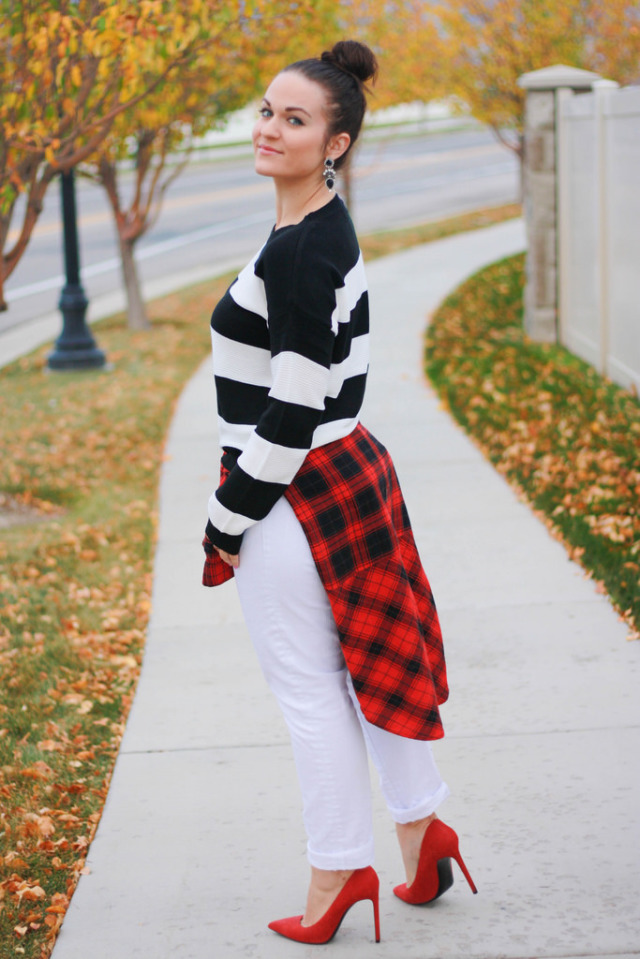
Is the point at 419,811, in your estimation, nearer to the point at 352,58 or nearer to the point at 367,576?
the point at 367,576

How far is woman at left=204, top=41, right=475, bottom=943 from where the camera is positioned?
7.61 ft

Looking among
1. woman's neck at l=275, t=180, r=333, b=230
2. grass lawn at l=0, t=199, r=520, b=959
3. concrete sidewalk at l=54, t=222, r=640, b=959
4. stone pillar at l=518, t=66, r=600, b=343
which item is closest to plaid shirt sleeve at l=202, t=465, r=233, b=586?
woman's neck at l=275, t=180, r=333, b=230

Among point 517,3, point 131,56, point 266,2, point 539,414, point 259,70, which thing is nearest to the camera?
point 131,56

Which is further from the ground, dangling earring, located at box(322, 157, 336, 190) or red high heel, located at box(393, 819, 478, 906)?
dangling earring, located at box(322, 157, 336, 190)

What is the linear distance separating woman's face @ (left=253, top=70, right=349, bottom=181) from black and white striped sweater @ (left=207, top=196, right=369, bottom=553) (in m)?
0.10

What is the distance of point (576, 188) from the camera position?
32.0 feet

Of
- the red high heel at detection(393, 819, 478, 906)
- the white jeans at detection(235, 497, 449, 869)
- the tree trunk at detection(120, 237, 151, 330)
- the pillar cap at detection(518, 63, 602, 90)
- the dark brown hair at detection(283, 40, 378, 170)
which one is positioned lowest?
the tree trunk at detection(120, 237, 151, 330)

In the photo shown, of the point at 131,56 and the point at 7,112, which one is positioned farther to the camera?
the point at 7,112

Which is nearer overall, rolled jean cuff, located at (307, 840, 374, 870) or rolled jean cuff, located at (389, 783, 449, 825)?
rolled jean cuff, located at (307, 840, 374, 870)

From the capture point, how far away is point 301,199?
2412 mm

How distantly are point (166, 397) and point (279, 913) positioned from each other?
284 inches

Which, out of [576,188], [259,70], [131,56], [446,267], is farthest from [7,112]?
[446,267]

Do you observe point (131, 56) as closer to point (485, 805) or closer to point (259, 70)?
point (485, 805)

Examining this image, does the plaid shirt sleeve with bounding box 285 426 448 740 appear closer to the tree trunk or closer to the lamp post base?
the lamp post base
